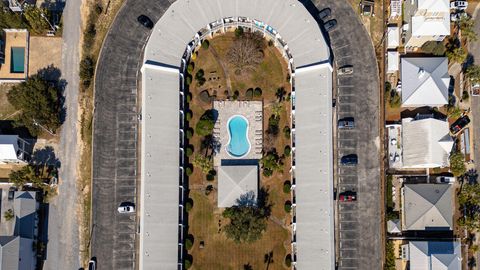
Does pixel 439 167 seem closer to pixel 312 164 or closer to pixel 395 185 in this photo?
pixel 395 185

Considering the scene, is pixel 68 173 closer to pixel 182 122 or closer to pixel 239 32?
pixel 182 122

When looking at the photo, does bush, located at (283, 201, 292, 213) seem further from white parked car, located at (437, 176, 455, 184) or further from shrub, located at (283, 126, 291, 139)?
white parked car, located at (437, 176, 455, 184)

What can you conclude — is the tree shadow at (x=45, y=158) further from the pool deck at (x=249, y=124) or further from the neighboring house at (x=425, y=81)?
the neighboring house at (x=425, y=81)

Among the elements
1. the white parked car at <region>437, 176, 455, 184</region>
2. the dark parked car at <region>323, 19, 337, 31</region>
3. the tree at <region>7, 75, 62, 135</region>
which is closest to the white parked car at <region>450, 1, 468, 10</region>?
the dark parked car at <region>323, 19, 337, 31</region>

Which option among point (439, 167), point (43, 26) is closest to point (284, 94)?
point (439, 167)

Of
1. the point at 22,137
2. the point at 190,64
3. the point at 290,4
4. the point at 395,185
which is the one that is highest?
the point at 290,4

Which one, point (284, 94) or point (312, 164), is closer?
point (312, 164)

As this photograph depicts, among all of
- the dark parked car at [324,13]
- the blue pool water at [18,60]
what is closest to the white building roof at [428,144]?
the dark parked car at [324,13]
